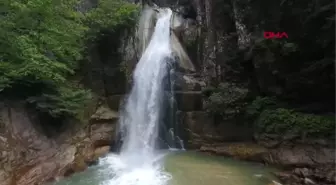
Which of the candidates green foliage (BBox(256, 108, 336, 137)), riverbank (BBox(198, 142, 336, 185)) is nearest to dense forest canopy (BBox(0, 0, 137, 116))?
riverbank (BBox(198, 142, 336, 185))

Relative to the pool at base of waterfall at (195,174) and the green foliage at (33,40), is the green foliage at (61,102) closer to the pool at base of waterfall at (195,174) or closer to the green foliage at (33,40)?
the green foliage at (33,40)

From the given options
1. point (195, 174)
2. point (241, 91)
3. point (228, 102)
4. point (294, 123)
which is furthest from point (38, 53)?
point (294, 123)

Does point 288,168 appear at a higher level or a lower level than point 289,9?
lower

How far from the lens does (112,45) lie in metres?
13.6

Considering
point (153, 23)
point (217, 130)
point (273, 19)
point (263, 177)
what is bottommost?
point (263, 177)

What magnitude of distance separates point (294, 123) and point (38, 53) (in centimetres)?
946

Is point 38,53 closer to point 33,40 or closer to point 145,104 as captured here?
point 33,40

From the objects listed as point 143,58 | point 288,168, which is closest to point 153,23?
point 143,58

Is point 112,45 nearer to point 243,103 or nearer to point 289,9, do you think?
point 243,103

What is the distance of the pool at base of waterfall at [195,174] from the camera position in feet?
26.8

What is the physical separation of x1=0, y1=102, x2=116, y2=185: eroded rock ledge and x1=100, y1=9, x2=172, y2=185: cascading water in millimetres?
1339

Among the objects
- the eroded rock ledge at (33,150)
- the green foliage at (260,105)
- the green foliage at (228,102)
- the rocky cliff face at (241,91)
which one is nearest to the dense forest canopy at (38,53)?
the eroded rock ledge at (33,150)

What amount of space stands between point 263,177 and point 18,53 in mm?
A: 8778

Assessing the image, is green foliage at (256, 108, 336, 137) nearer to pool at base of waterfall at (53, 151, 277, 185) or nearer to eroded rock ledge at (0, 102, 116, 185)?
pool at base of waterfall at (53, 151, 277, 185)
